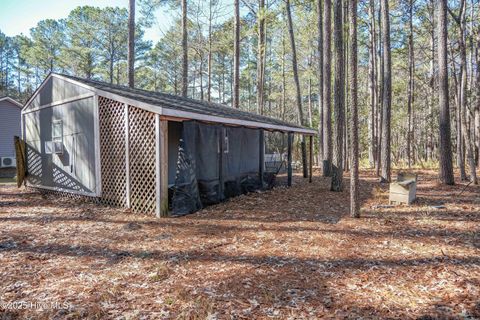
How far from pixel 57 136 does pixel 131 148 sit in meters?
3.58

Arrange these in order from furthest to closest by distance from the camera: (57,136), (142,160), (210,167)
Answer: (57,136) < (210,167) < (142,160)

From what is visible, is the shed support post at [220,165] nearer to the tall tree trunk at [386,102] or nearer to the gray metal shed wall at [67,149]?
the gray metal shed wall at [67,149]

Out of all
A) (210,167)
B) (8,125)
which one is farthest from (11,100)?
(210,167)

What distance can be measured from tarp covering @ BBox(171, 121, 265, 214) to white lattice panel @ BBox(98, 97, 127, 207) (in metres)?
1.46

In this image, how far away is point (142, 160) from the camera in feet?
21.9

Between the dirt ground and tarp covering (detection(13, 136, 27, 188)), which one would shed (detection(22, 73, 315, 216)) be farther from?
the dirt ground

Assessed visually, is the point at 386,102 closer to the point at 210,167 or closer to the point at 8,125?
the point at 210,167

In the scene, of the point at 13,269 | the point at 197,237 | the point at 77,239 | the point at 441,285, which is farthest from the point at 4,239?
the point at 441,285

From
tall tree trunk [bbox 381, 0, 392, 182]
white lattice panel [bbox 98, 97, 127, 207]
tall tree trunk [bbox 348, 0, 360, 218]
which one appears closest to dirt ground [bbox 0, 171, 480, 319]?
white lattice panel [bbox 98, 97, 127, 207]

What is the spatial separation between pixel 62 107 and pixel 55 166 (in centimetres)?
181

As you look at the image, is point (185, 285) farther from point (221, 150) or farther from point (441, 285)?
point (221, 150)

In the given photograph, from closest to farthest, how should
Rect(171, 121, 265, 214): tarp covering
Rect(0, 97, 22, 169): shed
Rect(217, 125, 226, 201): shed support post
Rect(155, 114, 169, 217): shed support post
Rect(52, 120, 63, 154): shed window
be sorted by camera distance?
Rect(155, 114, 169, 217): shed support post, Rect(171, 121, 265, 214): tarp covering, Rect(217, 125, 226, 201): shed support post, Rect(52, 120, 63, 154): shed window, Rect(0, 97, 22, 169): shed

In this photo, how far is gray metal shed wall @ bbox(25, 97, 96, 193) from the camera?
7762mm

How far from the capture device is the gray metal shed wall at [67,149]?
25.5ft
